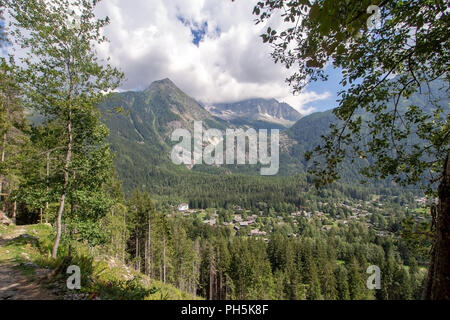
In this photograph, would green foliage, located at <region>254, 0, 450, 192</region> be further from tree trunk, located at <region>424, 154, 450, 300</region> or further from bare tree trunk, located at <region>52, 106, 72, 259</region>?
bare tree trunk, located at <region>52, 106, 72, 259</region>

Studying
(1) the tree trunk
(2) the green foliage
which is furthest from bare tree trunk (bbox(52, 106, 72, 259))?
(1) the tree trunk

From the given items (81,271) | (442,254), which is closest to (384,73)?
(442,254)

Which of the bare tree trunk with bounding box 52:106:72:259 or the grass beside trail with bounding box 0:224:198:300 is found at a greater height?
the bare tree trunk with bounding box 52:106:72:259

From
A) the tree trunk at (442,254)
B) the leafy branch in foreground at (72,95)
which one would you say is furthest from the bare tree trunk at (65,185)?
the tree trunk at (442,254)

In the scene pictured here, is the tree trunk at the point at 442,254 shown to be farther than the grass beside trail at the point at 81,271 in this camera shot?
No

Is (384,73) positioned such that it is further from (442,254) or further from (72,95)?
(72,95)

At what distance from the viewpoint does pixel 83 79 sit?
9.36 m

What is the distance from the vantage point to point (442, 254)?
226 centimetres

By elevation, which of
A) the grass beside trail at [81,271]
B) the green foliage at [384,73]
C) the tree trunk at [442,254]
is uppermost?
the green foliage at [384,73]

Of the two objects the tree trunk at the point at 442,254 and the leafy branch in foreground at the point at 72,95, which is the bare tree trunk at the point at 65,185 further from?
the tree trunk at the point at 442,254

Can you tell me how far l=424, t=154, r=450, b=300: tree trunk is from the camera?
2143 millimetres

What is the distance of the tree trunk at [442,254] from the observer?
7.03 feet
